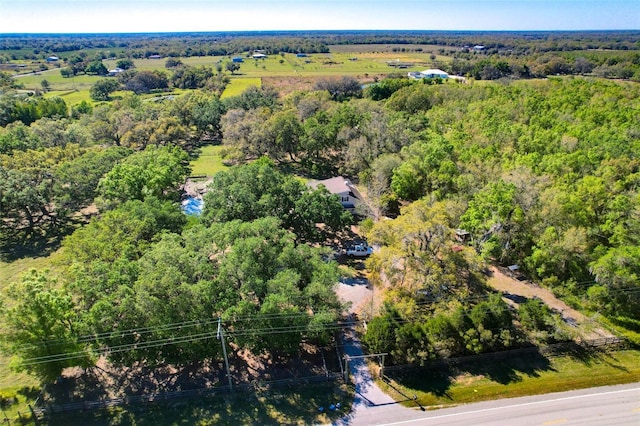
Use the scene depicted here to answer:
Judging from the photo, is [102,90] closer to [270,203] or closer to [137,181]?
[137,181]

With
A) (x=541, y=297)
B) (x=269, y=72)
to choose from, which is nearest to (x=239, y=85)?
(x=269, y=72)

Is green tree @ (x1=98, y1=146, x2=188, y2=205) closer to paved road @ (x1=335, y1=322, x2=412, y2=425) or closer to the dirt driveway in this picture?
paved road @ (x1=335, y1=322, x2=412, y2=425)

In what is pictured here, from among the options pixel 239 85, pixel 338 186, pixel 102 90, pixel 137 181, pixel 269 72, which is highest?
pixel 269 72

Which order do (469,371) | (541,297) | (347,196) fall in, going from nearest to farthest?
(469,371) → (541,297) → (347,196)

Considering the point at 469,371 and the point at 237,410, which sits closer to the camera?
the point at 237,410

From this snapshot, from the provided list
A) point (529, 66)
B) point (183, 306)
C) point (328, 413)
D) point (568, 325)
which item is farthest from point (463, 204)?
point (529, 66)

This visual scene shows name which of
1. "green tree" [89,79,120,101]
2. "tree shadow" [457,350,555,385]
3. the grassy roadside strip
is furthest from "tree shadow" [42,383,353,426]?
"green tree" [89,79,120,101]

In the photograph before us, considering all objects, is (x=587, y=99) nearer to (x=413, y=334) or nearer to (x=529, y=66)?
(x=413, y=334)
